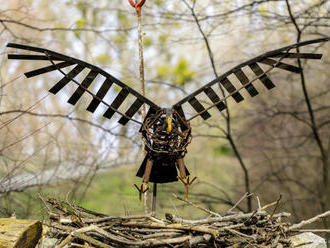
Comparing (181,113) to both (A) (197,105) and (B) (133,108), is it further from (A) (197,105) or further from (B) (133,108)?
(B) (133,108)

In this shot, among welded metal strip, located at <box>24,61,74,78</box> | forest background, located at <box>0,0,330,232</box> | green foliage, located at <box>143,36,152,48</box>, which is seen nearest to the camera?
welded metal strip, located at <box>24,61,74,78</box>

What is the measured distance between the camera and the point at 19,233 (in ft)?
9.42

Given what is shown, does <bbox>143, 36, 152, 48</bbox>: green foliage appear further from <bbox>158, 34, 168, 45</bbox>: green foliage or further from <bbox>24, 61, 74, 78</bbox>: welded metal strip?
<bbox>24, 61, 74, 78</bbox>: welded metal strip

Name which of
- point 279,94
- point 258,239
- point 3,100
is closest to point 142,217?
point 258,239

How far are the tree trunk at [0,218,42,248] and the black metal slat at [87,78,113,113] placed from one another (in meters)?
0.86

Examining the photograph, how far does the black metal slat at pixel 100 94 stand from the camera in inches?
124

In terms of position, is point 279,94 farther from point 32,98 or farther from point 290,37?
point 32,98

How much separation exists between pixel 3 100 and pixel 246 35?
10.1ft

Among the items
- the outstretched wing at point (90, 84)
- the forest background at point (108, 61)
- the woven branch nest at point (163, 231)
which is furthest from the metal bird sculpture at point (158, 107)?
the forest background at point (108, 61)

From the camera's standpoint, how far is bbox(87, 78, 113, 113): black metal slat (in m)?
3.16

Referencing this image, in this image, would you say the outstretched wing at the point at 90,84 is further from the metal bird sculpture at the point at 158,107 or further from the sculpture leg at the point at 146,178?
the sculpture leg at the point at 146,178

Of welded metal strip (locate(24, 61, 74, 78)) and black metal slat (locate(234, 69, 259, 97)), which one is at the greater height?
welded metal strip (locate(24, 61, 74, 78))

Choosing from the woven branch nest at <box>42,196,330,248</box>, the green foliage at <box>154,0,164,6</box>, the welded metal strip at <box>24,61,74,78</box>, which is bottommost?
the woven branch nest at <box>42,196,330,248</box>

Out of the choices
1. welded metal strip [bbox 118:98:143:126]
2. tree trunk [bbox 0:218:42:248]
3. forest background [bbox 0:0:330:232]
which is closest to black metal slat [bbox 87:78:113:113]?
welded metal strip [bbox 118:98:143:126]
